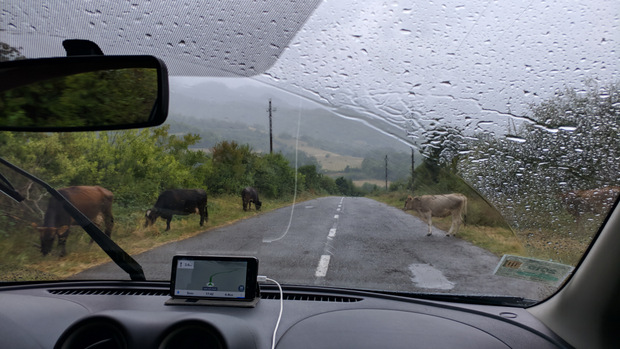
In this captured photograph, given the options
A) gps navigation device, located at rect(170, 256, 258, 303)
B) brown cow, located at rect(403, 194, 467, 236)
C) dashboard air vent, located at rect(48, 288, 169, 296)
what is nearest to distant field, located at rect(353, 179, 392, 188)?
brown cow, located at rect(403, 194, 467, 236)

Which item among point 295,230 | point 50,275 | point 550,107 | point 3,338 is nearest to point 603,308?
point 550,107

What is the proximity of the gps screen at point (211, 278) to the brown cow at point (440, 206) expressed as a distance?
155 centimetres

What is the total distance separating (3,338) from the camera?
3145 millimetres

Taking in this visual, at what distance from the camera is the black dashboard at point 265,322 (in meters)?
2.99

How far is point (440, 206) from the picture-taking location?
388 cm

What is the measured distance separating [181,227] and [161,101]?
172 centimetres

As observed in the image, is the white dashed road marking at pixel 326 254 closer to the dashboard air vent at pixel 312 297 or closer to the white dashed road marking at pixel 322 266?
the white dashed road marking at pixel 322 266

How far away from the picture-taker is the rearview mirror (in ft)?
10.2

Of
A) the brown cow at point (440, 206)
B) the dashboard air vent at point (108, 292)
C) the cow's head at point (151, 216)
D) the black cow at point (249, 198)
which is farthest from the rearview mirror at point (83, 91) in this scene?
the brown cow at point (440, 206)

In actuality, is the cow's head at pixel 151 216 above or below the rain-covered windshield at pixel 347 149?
below

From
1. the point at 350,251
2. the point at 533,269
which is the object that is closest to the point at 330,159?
the point at 350,251

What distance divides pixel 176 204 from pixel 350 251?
1681 mm

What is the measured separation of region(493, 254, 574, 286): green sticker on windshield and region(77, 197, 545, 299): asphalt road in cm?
6

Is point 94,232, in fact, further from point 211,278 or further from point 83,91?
point 83,91
